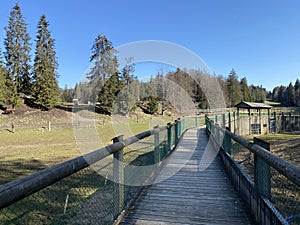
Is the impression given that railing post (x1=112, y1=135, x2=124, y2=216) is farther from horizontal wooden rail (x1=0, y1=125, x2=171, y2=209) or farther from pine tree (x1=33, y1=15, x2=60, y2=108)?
pine tree (x1=33, y1=15, x2=60, y2=108)

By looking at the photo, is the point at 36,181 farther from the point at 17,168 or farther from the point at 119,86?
the point at 119,86

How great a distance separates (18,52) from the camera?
87.1ft

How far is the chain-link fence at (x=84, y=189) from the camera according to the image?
1227 millimetres

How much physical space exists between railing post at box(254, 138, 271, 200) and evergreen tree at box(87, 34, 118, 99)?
2862cm

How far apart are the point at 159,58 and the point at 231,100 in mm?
48740

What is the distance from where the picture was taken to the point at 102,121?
24625mm

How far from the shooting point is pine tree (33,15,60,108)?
24.9 meters

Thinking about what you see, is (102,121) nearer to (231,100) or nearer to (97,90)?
(97,90)

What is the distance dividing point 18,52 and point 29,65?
187cm

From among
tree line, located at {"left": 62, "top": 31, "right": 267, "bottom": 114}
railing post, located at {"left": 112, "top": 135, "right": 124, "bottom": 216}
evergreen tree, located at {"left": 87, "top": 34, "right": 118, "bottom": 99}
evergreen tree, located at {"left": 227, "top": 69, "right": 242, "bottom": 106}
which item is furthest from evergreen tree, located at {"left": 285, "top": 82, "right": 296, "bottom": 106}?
railing post, located at {"left": 112, "top": 135, "right": 124, "bottom": 216}

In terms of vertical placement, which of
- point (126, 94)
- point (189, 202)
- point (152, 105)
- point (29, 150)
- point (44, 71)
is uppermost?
point (44, 71)

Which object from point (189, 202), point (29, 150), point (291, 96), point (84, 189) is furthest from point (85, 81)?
point (291, 96)

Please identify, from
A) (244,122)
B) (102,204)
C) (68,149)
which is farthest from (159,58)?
(244,122)

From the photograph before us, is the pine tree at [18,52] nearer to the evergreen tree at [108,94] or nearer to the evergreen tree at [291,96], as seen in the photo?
the evergreen tree at [108,94]
